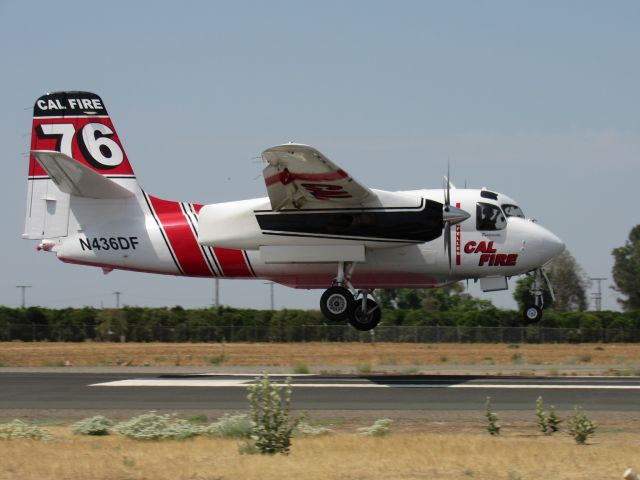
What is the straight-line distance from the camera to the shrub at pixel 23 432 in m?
19.0

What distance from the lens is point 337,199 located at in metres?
30.9

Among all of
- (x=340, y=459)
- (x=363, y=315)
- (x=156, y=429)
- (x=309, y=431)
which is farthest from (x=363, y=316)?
(x=340, y=459)

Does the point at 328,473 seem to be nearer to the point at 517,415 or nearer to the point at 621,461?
the point at 621,461

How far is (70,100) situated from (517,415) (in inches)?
820

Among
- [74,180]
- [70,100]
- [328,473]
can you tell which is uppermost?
[70,100]

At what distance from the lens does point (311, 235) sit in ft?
104

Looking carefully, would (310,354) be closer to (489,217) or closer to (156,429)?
(489,217)

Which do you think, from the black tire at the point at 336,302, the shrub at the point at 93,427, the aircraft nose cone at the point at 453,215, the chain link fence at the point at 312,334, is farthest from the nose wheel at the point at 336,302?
the chain link fence at the point at 312,334

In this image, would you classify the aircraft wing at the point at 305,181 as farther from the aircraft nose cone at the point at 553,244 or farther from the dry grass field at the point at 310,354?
the dry grass field at the point at 310,354

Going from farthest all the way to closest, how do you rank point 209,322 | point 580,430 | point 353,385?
point 209,322
point 353,385
point 580,430

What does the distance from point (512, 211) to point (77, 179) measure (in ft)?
45.4

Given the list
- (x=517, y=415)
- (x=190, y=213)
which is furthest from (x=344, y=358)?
(x=517, y=415)

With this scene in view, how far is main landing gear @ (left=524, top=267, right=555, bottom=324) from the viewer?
1293 inches

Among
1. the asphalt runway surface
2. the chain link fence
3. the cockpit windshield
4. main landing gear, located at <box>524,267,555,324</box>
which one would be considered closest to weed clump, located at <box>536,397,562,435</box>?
the asphalt runway surface
